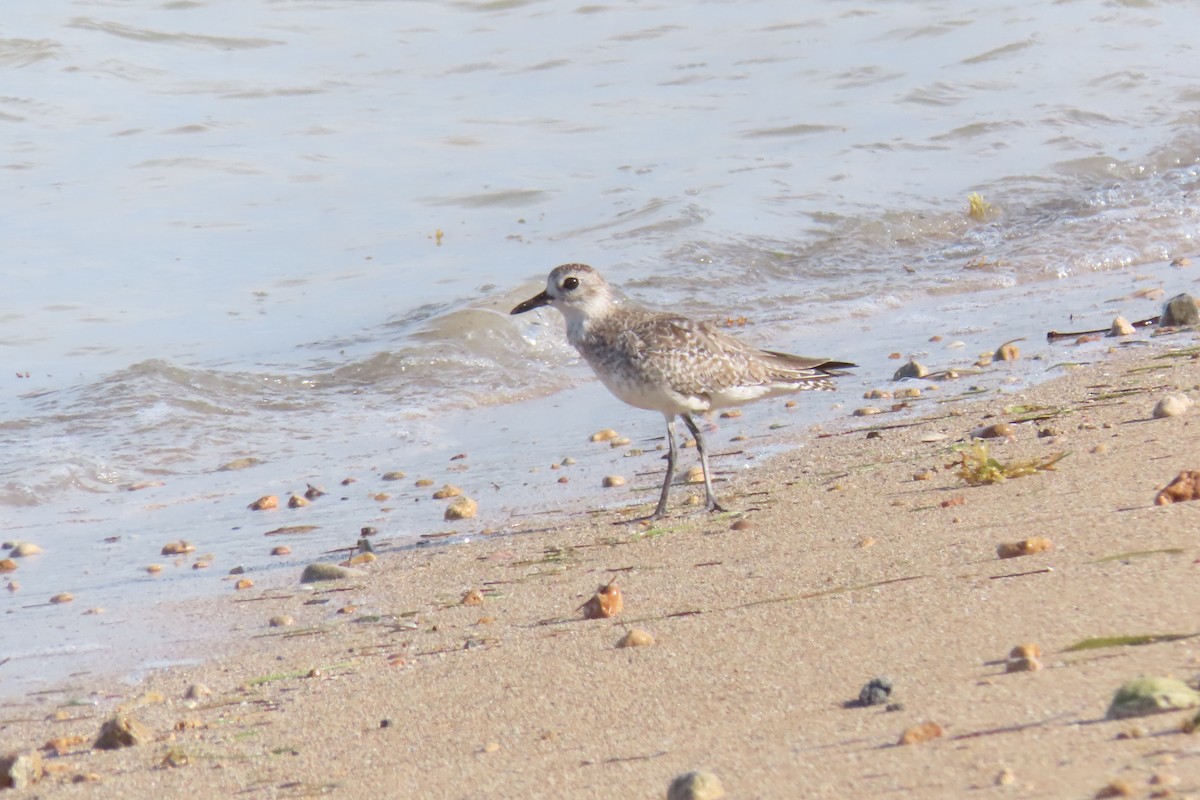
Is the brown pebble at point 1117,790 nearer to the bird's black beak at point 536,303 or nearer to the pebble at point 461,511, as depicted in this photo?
the pebble at point 461,511

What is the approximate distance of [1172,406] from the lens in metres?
5.53

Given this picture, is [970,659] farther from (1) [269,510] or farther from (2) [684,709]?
(1) [269,510]

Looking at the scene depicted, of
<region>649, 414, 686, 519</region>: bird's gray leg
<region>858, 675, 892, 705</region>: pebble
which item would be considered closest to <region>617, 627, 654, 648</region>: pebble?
<region>858, 675, 892, 705</region>: pebble

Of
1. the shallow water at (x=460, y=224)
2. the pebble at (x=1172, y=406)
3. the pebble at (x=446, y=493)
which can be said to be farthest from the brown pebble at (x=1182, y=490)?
the pebble at (x=446, y=493)

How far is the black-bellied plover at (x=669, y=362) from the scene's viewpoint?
613 cm

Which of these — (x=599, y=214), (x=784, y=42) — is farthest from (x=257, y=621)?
(x=784, y=42)

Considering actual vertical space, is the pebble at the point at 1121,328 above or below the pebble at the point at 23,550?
above

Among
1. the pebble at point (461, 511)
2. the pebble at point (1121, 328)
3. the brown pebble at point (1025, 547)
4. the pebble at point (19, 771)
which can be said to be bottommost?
the pebble at point (461, 511)

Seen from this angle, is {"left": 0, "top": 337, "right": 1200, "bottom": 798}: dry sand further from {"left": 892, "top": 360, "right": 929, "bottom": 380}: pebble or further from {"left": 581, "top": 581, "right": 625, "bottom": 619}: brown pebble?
{"left": 892, "top": 360, "right": 929, "bottom": 380}: pebble

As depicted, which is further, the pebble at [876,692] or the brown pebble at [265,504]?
the brown pebble at [265,504]

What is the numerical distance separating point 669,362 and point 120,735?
2.89 metres

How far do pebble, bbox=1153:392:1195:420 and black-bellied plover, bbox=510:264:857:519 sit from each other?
126 cm

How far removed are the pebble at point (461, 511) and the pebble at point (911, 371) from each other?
2419 millimetres

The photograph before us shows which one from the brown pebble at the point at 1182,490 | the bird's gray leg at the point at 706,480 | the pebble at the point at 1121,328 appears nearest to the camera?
the brown pebble at the point at 1182,490
